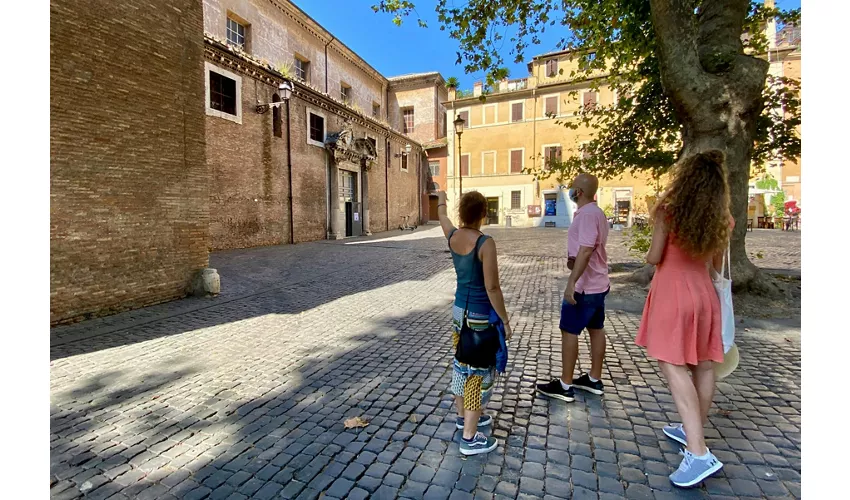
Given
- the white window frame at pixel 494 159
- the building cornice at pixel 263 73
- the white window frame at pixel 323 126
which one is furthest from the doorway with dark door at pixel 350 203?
the white window frame at pixel 494 159

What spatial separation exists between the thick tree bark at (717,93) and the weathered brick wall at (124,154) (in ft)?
26.2

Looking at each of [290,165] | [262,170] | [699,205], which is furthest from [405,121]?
[699,205]

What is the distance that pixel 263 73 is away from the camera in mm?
17688

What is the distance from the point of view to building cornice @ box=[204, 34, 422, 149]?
15.2 metres

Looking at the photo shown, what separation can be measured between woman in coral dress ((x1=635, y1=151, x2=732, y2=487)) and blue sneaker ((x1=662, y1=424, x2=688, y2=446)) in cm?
37

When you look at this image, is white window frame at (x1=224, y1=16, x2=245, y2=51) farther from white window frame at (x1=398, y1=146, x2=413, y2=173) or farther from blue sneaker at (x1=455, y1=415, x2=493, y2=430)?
blue sneaker at (x1=455, y1=415, x2=493, y2=430)

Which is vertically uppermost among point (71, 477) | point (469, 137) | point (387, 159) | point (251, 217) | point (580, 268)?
point (469, 137)

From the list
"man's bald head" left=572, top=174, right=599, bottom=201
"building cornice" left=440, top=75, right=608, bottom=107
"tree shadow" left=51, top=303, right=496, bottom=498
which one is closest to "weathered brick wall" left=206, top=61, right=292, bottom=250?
"tree shadow" left=51, top=303, right=496, bottom=498

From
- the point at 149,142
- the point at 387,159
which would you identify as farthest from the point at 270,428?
the point at 387,159

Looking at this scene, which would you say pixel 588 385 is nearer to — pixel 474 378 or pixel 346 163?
pixel 474 378

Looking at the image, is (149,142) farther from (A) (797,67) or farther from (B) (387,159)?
(A) (797,67)

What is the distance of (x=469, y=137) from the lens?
36.4 m

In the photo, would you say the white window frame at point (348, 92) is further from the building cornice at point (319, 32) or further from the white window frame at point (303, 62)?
the white window frame at point (303, 62)

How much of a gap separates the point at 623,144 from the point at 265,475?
9231mm
